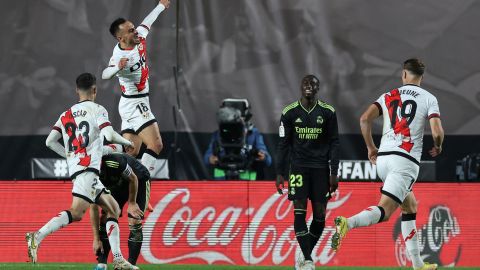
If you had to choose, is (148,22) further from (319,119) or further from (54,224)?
(54,224)

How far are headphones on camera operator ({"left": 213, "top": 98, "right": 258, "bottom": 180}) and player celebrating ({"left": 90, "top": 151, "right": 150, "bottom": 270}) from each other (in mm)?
3080

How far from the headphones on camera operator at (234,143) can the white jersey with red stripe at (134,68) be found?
2305 millimetres

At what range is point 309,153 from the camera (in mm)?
11539

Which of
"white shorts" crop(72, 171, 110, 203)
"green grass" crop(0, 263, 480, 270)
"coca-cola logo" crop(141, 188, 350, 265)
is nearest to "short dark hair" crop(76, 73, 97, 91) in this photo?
"white shorts" crop(72, 171, 110, 203)

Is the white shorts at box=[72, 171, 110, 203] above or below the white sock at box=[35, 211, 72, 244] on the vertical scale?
above

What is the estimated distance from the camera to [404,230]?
36.5ft

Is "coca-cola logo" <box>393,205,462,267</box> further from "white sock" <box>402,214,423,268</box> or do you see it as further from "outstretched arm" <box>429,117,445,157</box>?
"outstretched arm" <box>429,117,445,157</box>

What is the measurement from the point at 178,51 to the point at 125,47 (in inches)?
145

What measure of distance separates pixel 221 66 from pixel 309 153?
4.51m

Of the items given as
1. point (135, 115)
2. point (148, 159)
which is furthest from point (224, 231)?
point (135, 115)

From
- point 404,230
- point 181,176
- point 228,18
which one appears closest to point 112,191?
point 404,230

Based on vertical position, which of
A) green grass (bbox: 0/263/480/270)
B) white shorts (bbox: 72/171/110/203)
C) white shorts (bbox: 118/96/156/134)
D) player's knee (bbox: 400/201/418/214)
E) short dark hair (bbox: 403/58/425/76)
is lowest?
green grass (bbox: 0/263/480/270)

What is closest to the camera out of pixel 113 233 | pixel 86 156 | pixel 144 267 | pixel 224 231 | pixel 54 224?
pixel 54 224

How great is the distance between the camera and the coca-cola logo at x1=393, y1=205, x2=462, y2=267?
13.3 metres
